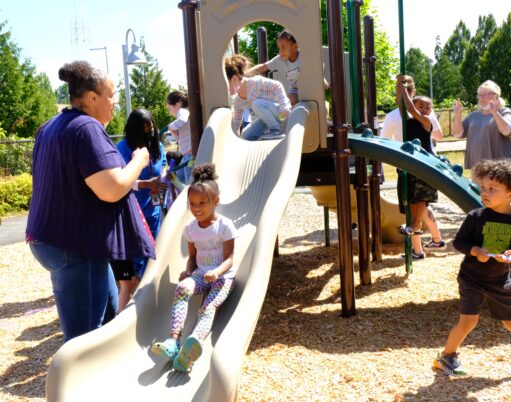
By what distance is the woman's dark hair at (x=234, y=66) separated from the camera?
19.3 ft

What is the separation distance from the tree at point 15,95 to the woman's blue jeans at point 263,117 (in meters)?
24.9

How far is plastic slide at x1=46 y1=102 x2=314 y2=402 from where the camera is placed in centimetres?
285

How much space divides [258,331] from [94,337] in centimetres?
214

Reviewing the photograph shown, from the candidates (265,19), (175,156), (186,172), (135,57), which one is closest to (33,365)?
(186,172)

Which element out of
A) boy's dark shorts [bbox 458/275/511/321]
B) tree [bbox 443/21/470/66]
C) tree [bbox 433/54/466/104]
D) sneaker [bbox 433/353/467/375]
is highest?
tree [bbox 443/21/470/66]

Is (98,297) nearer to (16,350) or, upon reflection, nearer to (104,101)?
(104,101)

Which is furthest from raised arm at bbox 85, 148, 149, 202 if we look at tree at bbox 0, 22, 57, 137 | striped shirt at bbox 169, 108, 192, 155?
tree at bbox 0, 22, 57, 137

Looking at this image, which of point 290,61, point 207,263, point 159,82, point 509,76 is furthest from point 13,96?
point 509,76

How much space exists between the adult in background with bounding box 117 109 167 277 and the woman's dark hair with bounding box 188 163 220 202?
1.03 metres

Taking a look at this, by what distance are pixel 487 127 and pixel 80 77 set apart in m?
4.43

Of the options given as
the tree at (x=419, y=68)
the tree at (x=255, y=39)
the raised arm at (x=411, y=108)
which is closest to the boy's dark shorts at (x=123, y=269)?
the raised arm at (x=411, y=108)

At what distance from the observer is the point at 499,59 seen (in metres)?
45.6

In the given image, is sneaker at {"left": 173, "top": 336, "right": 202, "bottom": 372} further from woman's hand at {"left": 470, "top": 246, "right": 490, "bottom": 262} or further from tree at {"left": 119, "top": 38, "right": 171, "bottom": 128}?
tree at {"left": 119, "top": 38, "right": 171, "bottom": 128}

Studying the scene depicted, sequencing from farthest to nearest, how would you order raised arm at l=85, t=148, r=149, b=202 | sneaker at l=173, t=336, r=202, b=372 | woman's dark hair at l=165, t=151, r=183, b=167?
woman's dark hair at l=165, t=151, r=183, b=167, sneaker at l=173, t=336, r=202, b=372, raised arm at l=85, t=148, r=149, b=202
